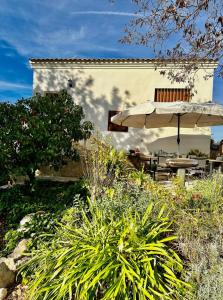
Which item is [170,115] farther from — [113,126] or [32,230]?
[32,230]

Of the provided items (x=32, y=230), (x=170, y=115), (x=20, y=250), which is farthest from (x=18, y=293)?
(x=170, y=115)

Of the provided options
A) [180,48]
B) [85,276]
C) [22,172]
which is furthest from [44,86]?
[85,276]

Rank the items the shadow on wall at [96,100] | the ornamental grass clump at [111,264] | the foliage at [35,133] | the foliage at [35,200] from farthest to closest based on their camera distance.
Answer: the shadow on wall at [96,100] → the foliage at [35,133] → the foliage at [35,200] → the ornamental grass clump at [111,264]

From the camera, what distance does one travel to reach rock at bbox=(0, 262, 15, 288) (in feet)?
13.8

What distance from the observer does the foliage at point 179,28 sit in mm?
5527

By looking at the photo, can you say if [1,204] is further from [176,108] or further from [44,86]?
[44,86]

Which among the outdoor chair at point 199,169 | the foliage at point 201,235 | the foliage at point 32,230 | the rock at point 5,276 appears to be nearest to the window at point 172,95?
the outdoor chair at point 199,169

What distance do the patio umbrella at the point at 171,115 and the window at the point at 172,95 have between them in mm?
2056

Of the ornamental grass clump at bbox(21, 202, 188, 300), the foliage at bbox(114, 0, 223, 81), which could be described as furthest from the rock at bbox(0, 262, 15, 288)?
the foliage at bbox(114, 0, 223, 81)

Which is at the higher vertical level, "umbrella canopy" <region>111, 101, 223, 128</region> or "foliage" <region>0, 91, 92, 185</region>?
"umbrella canopy" <region>111, 101, 223, 128</region>

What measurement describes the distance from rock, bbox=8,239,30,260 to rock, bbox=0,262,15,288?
362 millimetres

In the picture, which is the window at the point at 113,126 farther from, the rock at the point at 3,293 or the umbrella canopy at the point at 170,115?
the rock at the point at 3,293

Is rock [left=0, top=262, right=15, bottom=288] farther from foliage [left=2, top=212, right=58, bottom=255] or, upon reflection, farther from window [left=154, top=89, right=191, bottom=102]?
window [left=154, top=89, right=191, bottom=102]

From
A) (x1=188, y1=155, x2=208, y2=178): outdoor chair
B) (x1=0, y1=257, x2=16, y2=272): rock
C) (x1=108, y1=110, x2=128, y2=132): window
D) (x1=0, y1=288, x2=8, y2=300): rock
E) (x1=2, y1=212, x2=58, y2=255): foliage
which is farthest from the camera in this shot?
(x1=108, y1=110, x2=128, y2=132): window
